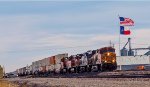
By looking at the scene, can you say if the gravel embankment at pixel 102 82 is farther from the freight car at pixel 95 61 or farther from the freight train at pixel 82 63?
the freight train at pixel 82 63

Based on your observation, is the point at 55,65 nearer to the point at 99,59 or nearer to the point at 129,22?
the point at 129,22

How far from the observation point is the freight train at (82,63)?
178 feet

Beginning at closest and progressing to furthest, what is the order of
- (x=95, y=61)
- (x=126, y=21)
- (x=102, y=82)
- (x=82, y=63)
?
(x=102, y=82) → (x=95, y=61) → (x=82, y=63) → (x=126, y=21)

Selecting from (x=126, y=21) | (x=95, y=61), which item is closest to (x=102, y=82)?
(x=95, y=61)

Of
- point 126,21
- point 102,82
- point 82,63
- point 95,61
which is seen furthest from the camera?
point 126,21

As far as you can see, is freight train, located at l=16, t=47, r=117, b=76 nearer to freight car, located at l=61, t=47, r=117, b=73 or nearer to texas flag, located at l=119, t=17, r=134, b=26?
freight car, located at l=61, t=47, r=117, b=73

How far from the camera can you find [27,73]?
105 metres

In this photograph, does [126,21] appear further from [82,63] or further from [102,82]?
[102,82]

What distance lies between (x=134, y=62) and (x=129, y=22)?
62967 mm

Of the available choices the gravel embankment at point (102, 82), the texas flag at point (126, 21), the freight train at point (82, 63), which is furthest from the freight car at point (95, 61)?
the gravel embankment at point (102, 82)

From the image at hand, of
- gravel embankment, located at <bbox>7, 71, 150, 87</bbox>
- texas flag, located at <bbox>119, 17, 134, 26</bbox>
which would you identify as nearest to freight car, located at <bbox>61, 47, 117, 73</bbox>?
texas flag, located at <bbox>119, 17, 134, 26</bbox>

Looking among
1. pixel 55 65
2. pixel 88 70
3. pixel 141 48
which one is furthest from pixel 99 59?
pixel 141 48

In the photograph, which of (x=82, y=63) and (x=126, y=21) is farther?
(x=126, y=21)

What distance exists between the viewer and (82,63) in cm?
6212
